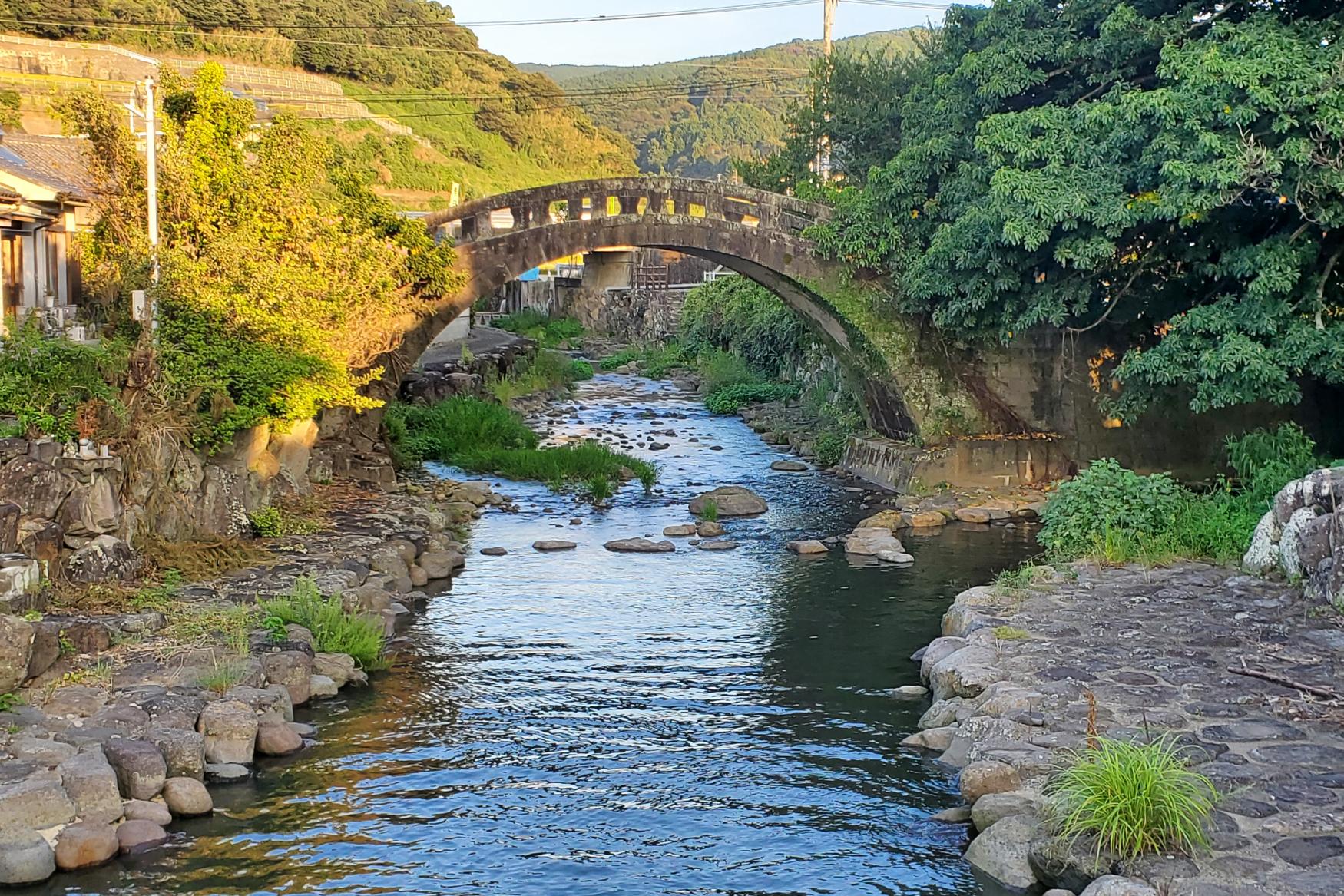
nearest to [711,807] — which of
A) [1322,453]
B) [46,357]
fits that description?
[46,357]

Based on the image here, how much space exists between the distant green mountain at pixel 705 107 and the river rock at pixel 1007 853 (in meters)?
93.5

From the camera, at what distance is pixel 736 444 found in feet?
107

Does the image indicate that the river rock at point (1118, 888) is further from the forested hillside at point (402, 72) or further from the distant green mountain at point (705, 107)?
the distant green mountain at point (705, 107)

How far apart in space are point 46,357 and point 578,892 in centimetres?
927

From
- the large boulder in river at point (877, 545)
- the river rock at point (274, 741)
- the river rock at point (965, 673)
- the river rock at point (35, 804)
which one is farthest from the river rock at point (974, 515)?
the river rock at point (35, 804)

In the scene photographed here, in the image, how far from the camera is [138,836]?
406 inches

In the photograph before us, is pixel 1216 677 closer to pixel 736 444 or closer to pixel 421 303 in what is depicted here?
pixel 421 303

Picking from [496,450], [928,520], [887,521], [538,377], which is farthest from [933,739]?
[538,377]

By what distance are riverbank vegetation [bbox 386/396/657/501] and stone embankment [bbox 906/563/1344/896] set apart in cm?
1118

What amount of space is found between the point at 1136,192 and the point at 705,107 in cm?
10107

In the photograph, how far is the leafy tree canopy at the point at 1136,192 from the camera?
1677cm

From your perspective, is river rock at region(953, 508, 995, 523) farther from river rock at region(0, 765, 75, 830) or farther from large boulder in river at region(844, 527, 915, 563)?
river rock at region(0, 765, 75, 830)

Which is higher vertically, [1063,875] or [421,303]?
[421,303]

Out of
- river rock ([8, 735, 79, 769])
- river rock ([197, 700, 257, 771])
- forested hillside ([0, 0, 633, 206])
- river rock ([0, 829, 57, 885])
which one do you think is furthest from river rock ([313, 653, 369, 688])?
forested hillside ([0, 0, 633, 206])
